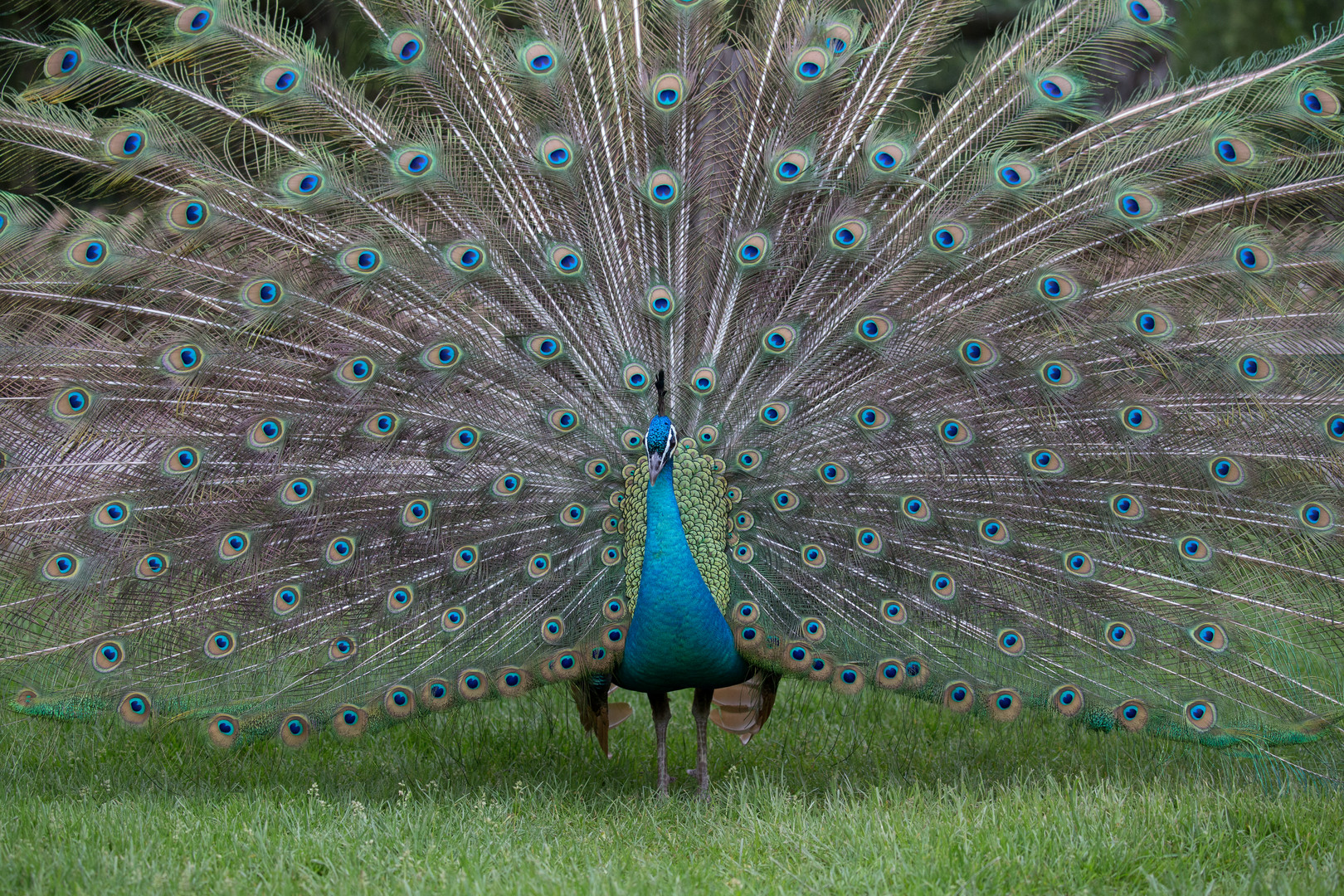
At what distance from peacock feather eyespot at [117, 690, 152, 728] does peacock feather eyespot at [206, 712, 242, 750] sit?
10.2 inches

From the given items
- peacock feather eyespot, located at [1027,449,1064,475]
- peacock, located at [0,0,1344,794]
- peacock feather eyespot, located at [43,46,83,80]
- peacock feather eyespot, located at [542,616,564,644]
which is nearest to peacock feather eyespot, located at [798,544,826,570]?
peacock, located at [0,0,1344,794]

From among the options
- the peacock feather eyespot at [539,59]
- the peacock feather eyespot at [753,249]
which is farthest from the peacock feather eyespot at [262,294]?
the peacock feather eyespot at [753,249]

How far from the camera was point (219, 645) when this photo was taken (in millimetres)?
4402

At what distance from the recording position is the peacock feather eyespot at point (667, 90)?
4.23 meters

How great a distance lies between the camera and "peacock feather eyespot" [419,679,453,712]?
4.36 metres

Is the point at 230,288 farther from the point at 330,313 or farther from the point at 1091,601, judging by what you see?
the point at 1091,601

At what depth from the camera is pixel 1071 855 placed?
3.50 metres

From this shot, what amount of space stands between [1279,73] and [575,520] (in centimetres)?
301

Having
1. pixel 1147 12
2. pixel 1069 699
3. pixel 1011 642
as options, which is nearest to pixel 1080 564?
pixel 1011 642

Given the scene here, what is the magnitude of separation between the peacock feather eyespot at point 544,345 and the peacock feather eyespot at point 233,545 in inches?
50.4

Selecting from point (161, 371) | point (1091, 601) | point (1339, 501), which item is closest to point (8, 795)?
point (161, 371)

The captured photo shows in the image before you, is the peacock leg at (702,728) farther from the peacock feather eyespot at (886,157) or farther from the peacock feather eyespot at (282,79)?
A: the peacock feather eyespot at (282,79)

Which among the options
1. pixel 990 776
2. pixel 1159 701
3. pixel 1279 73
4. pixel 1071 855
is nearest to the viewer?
pixel 1071 855

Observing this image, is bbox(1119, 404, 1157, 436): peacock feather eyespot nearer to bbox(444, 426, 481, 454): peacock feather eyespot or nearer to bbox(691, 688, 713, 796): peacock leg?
bbox(691, 688, 713, 796): peacock leg
